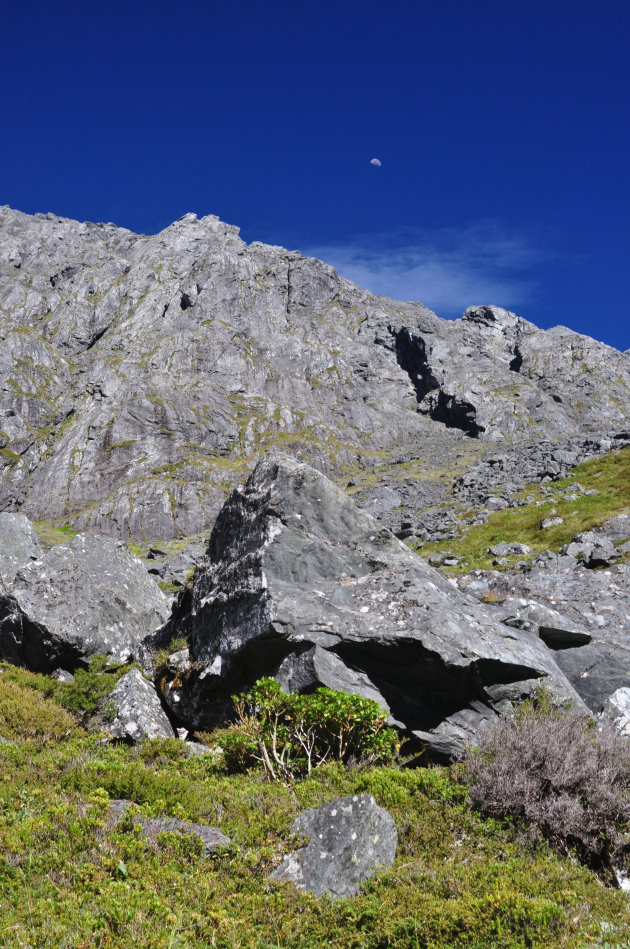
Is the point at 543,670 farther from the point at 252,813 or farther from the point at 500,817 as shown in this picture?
the point at 252,813

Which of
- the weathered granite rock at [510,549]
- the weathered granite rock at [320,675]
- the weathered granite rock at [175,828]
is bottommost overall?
the weathered granite rock at [175,828]

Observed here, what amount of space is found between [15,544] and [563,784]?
23803 mm

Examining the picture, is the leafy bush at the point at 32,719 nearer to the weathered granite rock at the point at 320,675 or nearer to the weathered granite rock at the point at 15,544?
the weathered granite rock at the point at 320,675

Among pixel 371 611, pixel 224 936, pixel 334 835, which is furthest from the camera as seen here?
pixel 371 611

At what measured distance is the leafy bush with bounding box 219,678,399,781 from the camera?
993 cm

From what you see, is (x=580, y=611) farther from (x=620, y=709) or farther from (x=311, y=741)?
(x=311, y=741)

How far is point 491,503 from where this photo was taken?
145 ft

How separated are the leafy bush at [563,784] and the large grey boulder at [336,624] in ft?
8.34

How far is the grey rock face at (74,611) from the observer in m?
17.3

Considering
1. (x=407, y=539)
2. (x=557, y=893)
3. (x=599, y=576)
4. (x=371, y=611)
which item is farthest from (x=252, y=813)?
(x=407, y=539)

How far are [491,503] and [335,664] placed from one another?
117ft

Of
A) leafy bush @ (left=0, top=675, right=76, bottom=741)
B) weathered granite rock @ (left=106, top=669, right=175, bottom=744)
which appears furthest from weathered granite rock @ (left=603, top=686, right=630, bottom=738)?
leafy bush @ (left=0, top=675, right=76, bottom=741)

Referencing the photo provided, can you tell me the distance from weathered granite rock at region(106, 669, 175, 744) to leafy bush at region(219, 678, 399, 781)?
350 centimetres

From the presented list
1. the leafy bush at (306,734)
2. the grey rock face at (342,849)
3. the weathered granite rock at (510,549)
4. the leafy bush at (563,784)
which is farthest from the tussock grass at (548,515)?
the grey rock face at (342,849)
